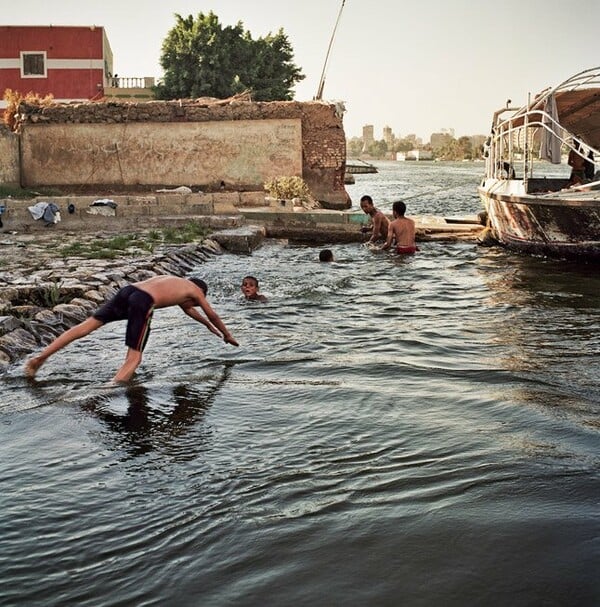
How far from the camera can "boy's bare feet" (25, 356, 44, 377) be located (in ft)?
22.8

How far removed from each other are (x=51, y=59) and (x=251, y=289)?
31100 millimetres

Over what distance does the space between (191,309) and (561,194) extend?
29.1 feet

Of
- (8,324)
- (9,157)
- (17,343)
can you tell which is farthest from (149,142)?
(17,343)

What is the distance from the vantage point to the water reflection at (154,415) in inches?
215

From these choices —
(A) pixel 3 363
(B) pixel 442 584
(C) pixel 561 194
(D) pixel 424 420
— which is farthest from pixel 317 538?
(C) pixel 561 194

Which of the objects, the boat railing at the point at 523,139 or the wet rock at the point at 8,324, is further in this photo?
the boat railing at the point at 523,139

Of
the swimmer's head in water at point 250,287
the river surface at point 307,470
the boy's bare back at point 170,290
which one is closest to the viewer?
the river surface at point 307,470

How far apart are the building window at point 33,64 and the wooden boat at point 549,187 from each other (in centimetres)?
2546

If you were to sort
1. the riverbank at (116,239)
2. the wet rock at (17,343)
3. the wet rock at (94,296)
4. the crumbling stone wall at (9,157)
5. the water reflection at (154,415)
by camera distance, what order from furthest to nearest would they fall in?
the crumbling stone wall at (9,157) → the wet rock at (94,296) → the riverbank at (116,239) → the wet rock at (17,343) → the water reflection at (154,415)

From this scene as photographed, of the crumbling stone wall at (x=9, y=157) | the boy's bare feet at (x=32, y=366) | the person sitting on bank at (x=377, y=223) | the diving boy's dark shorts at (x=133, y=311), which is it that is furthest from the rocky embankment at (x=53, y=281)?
the crumbling stone wall at (x=9, y=157)

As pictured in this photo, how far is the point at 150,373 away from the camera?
7285mm

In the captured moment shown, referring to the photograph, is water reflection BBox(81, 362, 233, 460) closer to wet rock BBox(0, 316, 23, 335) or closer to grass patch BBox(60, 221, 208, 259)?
wet rock BBox(0, 316, 23, 335)

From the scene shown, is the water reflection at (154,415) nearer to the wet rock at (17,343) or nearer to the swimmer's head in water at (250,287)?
the wet rock at (17,343)

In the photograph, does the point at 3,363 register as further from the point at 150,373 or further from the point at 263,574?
the point at 263,574
